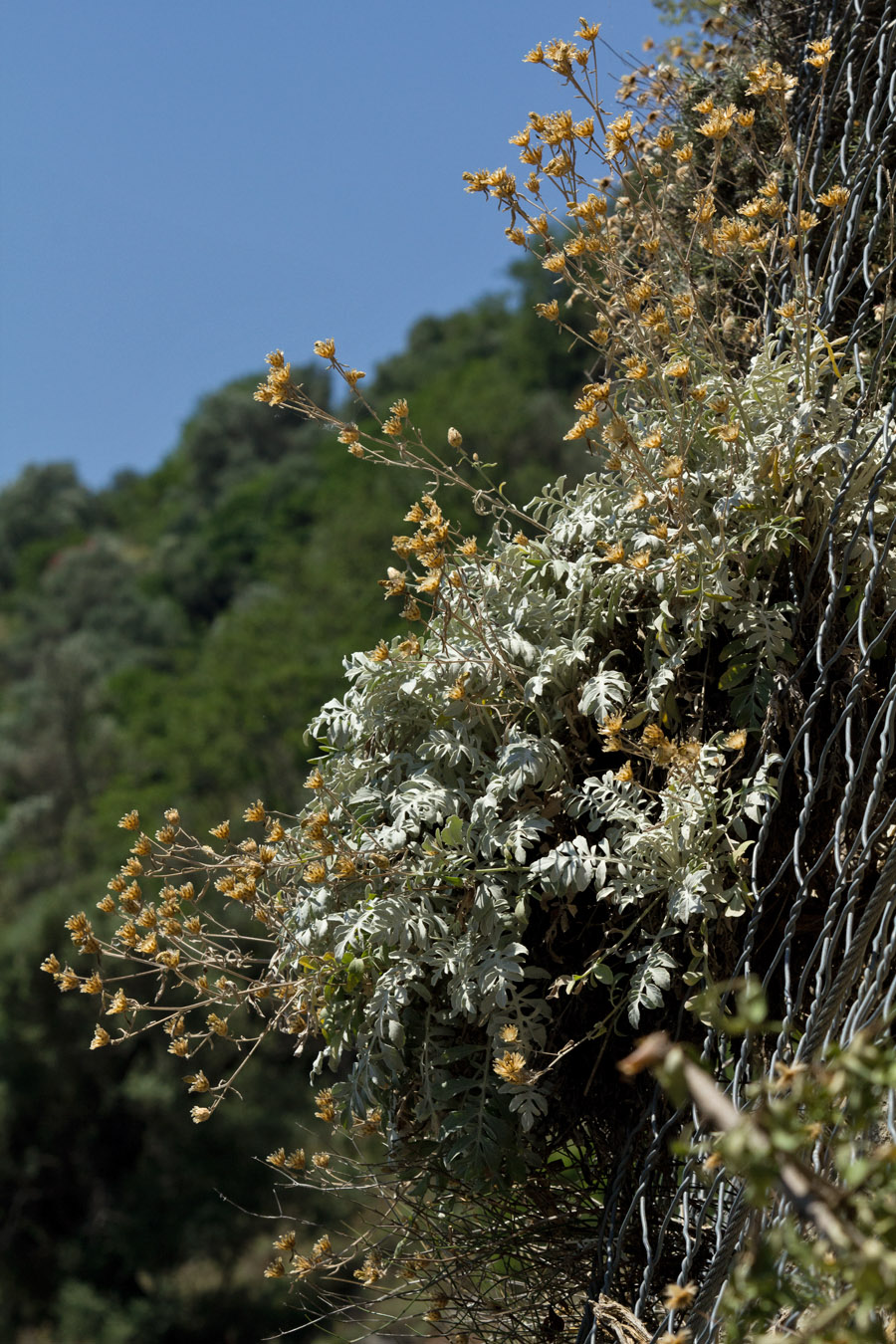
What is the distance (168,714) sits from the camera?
34.2 m

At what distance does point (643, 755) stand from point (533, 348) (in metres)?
45.4

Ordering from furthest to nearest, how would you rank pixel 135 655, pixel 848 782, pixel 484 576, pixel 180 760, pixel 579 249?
pixel 135 655 → pixel 180 760 → pixel 484 576 → pixel 579 249 → pixel 848 782

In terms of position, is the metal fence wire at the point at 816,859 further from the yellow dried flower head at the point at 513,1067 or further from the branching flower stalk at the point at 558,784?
the yellow dried flower head at the point at 513,1067

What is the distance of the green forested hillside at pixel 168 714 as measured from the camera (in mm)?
18469

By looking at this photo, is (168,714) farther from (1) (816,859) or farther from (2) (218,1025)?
(1) (816,859)

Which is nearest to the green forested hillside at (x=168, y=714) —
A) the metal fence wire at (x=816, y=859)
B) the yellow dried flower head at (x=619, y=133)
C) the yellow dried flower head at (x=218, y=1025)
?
the yellow dried flower head at (x=218, y=1025)

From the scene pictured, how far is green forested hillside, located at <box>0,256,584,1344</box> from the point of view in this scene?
60.6 ft

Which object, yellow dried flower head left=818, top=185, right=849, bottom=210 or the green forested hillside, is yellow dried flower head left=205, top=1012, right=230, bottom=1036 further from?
yellow dried flower head left=818, top=185, right=849, bottom=210

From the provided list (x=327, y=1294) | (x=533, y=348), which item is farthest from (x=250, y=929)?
(x=533, y=348)

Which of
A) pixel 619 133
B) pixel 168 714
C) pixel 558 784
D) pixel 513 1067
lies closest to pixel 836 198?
pixel 619 133

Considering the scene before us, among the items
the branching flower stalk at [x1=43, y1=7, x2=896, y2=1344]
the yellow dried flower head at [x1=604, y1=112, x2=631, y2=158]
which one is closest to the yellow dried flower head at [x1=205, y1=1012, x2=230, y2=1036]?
the branching flower stalk at [x1=43, y1=7, x2=896, y2=1344]

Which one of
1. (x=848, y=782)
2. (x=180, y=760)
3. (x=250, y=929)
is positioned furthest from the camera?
(x=180, y=760)

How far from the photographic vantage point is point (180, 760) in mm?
30328

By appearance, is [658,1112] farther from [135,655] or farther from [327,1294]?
[135,655]
